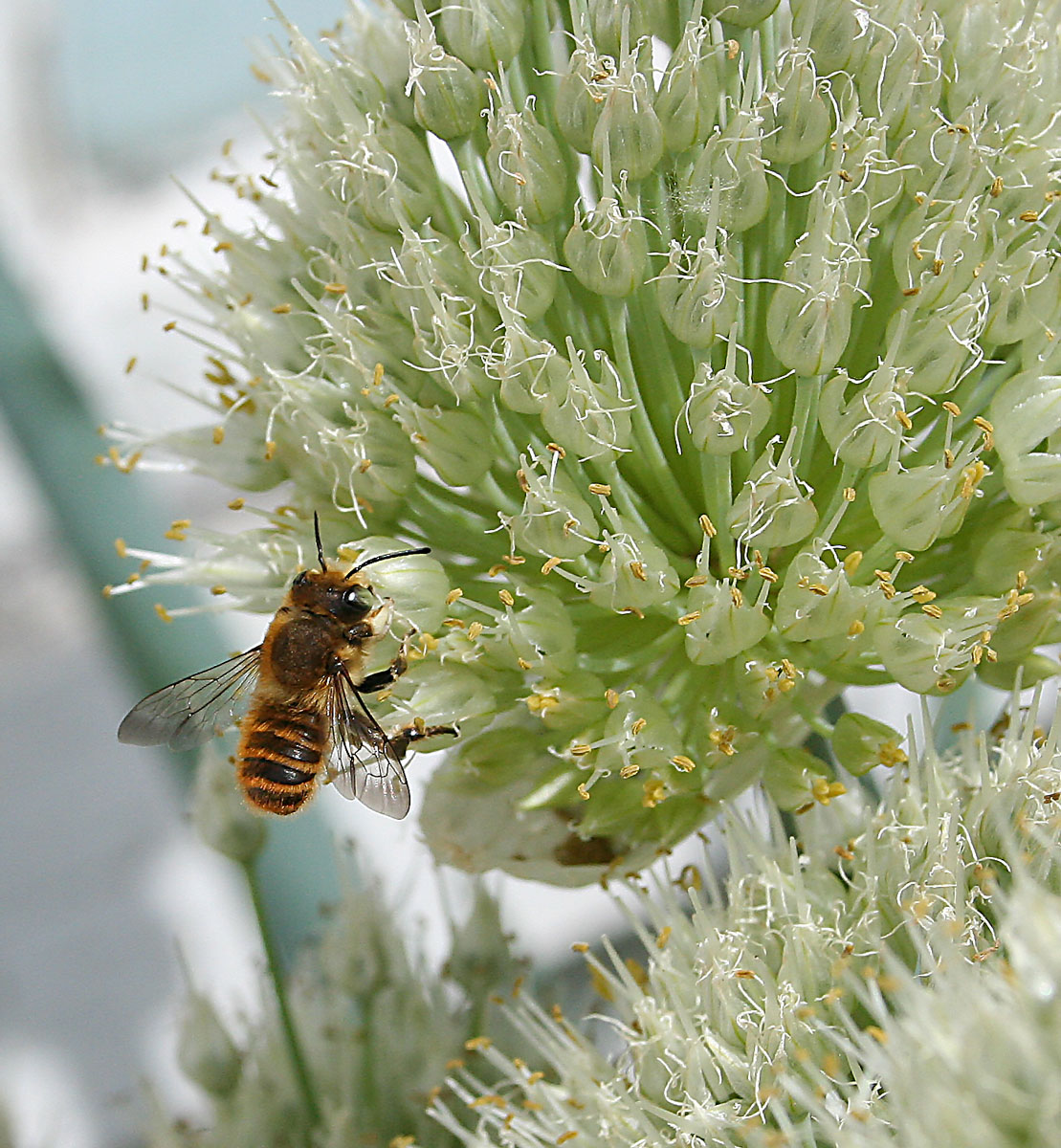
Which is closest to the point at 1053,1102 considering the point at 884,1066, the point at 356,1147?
the point at 884,1066

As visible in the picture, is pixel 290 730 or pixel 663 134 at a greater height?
pixel 663 134

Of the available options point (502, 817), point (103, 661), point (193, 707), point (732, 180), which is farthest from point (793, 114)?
point (103, 661)

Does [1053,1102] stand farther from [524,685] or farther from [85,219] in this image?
[85,219]

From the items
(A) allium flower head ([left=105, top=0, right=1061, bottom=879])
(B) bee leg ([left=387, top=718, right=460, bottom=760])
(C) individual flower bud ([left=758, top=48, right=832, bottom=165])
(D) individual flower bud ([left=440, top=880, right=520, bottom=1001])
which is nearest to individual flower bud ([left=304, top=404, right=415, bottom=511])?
(A) allium flower head ([left=105, top=0, right=1061, bottom=879])

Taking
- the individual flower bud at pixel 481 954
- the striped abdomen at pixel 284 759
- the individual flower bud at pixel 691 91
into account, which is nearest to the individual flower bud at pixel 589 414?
the individual flower bud at pixel 691 91

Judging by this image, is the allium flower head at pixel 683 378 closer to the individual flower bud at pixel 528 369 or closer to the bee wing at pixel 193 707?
the individual flower bud at pixel 528 369
